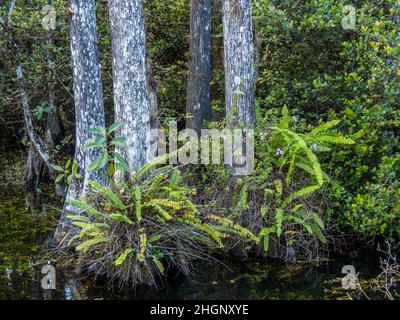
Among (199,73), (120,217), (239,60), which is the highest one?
(199,73)

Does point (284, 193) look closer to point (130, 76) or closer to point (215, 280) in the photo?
point (215, 280)

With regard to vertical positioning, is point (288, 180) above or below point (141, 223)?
above

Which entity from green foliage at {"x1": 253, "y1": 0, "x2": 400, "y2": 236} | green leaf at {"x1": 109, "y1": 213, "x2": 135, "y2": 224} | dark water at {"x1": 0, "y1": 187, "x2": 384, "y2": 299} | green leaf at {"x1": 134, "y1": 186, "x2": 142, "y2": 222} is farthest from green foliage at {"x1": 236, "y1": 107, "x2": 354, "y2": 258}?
green leaf at {"x1": 109, "y1": 213, "x2": 135, "y2": 224}

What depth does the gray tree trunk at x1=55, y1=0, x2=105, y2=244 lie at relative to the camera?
348 inches

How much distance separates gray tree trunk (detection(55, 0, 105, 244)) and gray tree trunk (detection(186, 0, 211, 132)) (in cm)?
267

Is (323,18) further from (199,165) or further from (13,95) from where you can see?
(13,95)

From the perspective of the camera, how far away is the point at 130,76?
8.35 m

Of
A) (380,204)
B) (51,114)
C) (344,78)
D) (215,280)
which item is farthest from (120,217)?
(51,114)

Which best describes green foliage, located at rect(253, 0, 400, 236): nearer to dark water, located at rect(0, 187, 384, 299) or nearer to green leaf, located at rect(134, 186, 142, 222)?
dark water, located at rect(0, 187, 384, 299)

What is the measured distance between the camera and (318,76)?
970 centimetres

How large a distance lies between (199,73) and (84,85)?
10.1 ft

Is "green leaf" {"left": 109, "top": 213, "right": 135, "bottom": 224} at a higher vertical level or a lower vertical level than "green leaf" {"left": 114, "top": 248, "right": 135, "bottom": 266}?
higher

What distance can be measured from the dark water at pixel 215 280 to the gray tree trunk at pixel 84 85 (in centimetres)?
90
